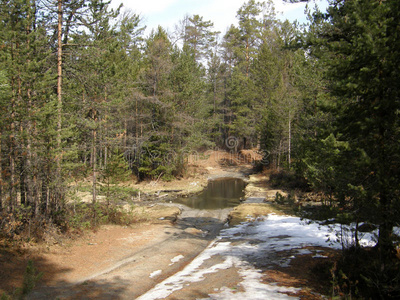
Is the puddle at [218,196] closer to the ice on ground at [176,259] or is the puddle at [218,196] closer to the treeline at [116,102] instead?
the treeline at [116,102]

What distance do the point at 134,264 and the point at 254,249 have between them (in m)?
4.18

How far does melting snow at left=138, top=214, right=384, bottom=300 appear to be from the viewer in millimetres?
6550

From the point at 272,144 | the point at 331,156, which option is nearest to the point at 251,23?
the point at 272,144

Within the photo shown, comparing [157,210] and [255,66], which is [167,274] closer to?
[157,210]

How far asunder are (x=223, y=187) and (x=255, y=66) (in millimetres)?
16030

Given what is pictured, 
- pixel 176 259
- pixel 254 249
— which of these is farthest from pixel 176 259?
pixel 254 249

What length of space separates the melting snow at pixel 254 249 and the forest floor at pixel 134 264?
245mm

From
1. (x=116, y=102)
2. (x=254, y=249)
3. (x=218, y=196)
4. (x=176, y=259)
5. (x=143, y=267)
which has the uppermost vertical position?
(x=116, y=102)

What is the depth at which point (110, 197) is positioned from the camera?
46.2 feet

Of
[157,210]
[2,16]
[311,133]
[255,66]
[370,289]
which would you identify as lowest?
[157,210]

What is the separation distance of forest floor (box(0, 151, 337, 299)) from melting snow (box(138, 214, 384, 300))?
0.80 ft

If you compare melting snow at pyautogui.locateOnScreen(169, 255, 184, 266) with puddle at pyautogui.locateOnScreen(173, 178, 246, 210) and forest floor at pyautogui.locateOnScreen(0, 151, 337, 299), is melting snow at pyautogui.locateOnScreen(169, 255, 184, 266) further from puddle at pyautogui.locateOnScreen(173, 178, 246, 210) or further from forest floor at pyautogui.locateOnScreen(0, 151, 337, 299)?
puddle at pyautogui.locateOnScreen(173, 178, 246, 210)

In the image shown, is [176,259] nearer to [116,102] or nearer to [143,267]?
[143,267]

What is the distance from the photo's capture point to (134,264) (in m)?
9.48
